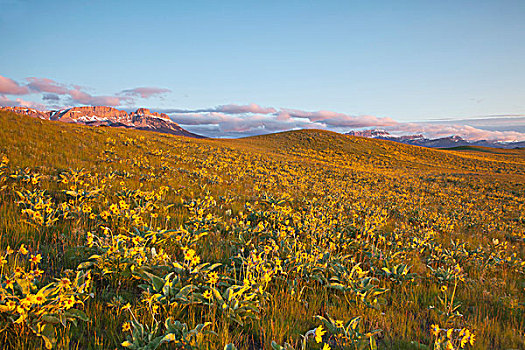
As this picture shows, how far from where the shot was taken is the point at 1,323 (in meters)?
2.15

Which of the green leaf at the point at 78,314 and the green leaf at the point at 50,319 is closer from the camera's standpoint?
the green leaf at the point at 50,319

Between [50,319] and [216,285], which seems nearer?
[50,319]

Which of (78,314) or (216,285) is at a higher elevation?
(78,314)

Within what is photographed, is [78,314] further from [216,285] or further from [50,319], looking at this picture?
[216,285]

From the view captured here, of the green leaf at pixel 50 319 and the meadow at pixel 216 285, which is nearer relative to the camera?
the green leaf at pixel 50 319

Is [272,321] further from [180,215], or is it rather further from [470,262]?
[470,262]

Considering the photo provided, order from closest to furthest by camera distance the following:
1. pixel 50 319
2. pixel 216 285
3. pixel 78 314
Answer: pixel 50 319, pixel 78 314, pixel 216 285

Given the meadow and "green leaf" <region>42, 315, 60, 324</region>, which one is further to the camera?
the meadow

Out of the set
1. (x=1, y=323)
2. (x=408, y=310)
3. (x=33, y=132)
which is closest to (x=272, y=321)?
(x=408, y=310)

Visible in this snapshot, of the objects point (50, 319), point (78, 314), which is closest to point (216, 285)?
point (78, 314)

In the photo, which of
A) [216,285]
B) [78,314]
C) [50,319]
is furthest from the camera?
[216,285]

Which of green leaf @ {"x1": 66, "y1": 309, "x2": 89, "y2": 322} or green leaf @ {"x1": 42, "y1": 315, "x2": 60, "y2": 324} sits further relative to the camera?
green leaf @ {"x1": 66, "y1": 309, "x2": 89, "y2": 322}

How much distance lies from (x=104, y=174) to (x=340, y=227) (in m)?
8.22

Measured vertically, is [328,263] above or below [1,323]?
below
